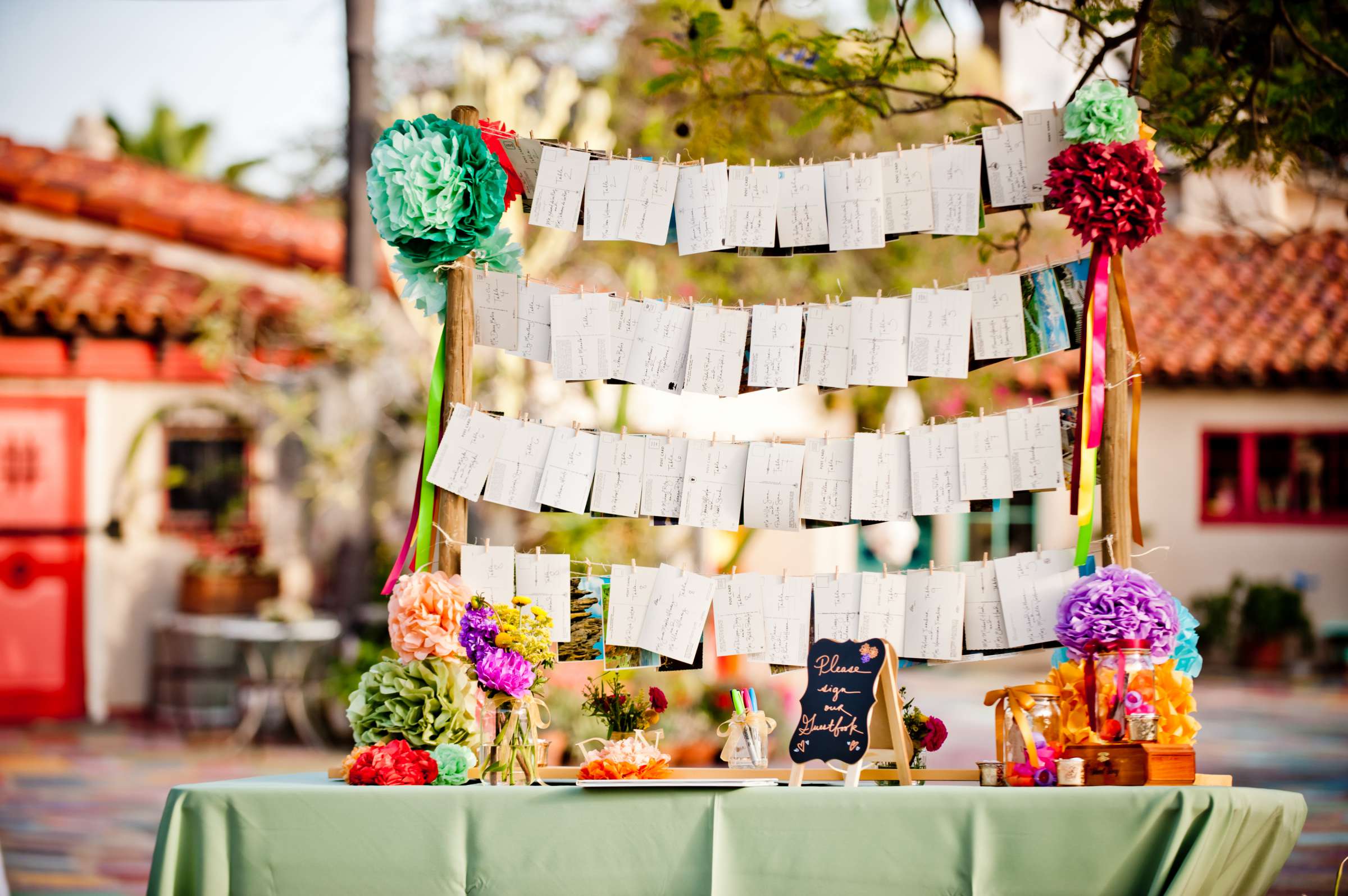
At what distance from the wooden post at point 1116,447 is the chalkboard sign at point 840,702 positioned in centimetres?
61

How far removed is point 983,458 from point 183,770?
6.21 meters

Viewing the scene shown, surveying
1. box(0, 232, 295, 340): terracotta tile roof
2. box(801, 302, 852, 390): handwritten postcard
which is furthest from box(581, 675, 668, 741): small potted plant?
box(0, 232, 295, 340): terracotta tile roof

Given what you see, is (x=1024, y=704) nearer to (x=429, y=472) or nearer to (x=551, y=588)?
(x=551, y=588)

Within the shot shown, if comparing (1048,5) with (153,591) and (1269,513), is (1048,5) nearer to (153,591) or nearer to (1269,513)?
(153,591)

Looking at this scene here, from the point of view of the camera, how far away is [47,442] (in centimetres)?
977

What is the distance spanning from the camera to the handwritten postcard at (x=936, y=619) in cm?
294

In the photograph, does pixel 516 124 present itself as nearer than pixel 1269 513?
Yes

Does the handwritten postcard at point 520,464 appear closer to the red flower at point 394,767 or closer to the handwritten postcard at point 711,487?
the handwritten postcard at point 711,487

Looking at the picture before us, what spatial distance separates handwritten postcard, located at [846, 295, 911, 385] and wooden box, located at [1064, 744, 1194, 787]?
0.91 m

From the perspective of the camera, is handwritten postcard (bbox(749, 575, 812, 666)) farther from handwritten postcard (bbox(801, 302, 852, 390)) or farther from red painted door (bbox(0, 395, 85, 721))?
red painted door (bbox(0, 395, 85, 721))

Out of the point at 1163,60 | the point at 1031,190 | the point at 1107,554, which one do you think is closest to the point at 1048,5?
the point at 1163,60

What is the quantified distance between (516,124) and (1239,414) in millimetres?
8460

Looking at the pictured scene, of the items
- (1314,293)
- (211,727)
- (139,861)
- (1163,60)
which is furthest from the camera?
(1314,293)

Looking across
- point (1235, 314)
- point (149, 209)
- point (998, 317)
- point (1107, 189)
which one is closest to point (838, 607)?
point (998, 317)
